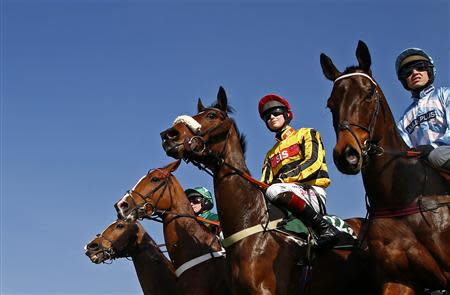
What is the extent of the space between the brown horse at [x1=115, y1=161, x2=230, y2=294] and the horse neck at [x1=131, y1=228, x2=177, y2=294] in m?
0.83

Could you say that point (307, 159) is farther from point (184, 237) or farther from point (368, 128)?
point (184, 237)

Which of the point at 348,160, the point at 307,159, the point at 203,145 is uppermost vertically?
the point at 203,145

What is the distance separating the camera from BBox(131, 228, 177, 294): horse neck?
11.7 meters

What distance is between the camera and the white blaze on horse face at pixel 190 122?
29.0 feet

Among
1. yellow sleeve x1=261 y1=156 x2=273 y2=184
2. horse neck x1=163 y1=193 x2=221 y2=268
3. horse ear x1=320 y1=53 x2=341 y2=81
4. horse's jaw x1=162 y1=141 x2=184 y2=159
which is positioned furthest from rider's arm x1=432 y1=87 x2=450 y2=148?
horse neck x1=163 y1=193 x2=221 y2=268

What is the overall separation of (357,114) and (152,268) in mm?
6474

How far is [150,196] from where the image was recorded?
1187 centimetres

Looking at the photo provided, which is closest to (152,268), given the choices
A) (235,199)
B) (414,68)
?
(235,199)

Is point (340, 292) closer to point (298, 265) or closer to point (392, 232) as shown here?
point (298, 265)

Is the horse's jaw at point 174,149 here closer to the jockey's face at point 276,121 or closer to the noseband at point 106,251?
the jockey's face at point 276,121

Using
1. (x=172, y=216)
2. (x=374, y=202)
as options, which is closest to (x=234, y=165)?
(x=374, y=202)

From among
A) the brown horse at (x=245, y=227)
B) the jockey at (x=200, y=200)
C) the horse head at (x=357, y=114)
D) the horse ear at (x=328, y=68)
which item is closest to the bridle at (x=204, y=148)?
the brown horse at (x=245, y=227)

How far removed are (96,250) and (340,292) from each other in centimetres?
635

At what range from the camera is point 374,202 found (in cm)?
731
